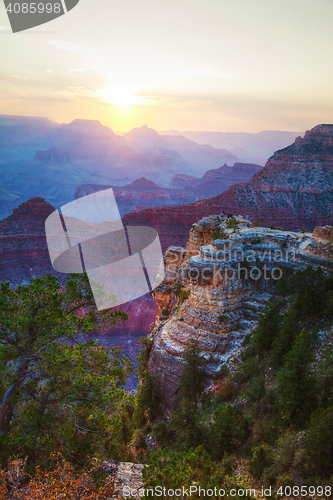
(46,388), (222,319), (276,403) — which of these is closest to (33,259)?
(222,319)

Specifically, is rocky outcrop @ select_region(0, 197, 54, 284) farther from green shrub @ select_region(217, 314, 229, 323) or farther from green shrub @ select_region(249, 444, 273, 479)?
green shrub @ select_region(249, 444, 273, 479)

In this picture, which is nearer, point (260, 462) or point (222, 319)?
point (260, 462)

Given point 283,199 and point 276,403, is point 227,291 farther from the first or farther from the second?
point 283,199

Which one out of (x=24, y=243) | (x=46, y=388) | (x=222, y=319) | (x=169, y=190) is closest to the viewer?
(x=46, y=388)

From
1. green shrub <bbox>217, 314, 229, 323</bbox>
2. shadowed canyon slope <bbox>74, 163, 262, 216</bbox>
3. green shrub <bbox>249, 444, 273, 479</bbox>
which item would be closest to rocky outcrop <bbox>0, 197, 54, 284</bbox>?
green shrub <bbox>217, 314, 229, 323</bbox>

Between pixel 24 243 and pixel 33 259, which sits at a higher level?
pixel 24 243

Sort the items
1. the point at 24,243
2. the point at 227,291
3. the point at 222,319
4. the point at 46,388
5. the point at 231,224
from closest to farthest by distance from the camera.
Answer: the point at 46,388 → the point at 222,319 → the point at 227,291 → the point at 231,224 → the point at 24,243

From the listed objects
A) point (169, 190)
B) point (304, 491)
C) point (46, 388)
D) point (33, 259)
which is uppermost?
point (46, 388)
